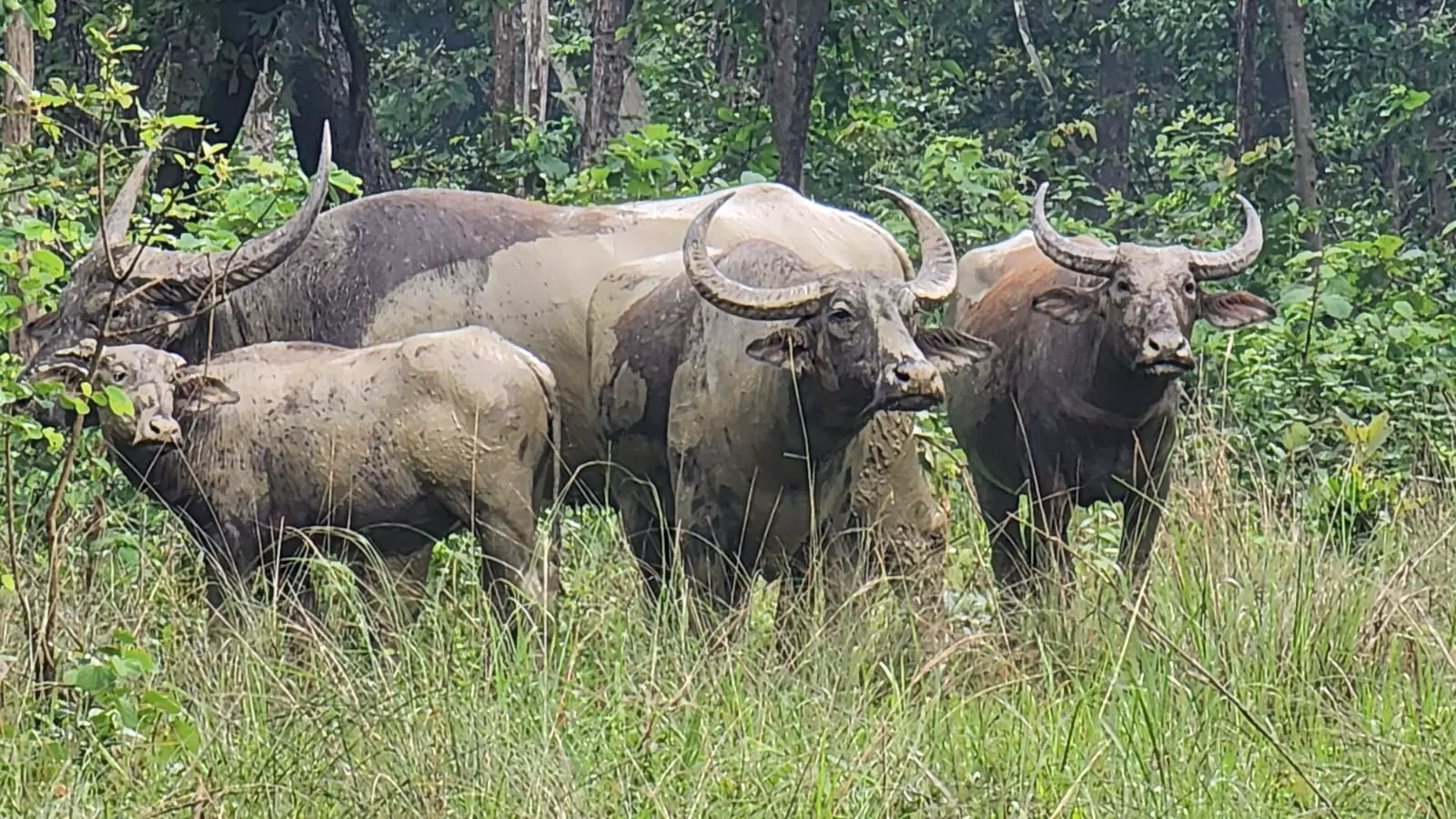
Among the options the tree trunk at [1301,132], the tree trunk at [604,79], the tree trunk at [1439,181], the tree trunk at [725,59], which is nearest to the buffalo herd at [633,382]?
the tree trunk at [1301,132]

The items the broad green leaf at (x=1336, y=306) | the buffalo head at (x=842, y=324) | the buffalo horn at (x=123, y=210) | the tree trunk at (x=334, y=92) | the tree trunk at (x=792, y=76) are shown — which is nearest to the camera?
the buffalo head at (x=842, y=324)

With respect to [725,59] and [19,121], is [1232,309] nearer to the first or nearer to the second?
[19,121]

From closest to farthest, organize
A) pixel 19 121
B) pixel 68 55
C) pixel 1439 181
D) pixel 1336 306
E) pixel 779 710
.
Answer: pixel 779 710, pixel 19 121, pixel 1336 306, pixel 68 55, pixel 1439 181

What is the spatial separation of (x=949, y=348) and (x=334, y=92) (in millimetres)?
6489

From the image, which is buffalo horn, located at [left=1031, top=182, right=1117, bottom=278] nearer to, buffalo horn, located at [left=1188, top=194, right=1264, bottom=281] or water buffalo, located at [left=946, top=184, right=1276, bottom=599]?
water buffalo, located at [left=946, top=184, right=1276, bottom=599]

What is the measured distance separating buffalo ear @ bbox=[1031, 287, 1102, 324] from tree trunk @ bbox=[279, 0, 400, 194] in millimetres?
5603

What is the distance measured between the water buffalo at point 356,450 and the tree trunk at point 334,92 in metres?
5.61

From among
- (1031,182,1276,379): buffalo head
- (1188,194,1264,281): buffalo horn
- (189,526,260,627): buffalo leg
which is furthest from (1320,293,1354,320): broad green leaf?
(189,526,260,627): buffalo leg

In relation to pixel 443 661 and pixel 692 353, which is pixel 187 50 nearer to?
pixel 692 353

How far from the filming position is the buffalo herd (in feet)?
22.0

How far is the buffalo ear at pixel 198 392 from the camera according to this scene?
6734 millimetres

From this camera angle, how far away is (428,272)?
788cm

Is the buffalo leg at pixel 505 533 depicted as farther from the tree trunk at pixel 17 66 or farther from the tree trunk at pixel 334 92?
the tree trunk at pixel 334 92

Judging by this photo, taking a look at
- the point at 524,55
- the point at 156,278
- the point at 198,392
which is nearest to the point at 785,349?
the point at 198,392
